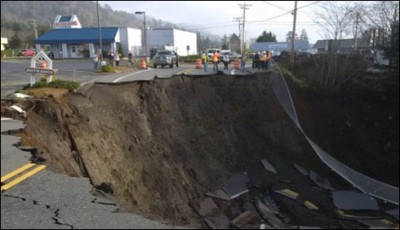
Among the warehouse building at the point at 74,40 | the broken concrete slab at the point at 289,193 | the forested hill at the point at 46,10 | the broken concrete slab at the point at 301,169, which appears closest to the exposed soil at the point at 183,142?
the broken concrete slab at the point at 289,193

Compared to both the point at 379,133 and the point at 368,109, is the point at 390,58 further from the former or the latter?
the point at 379,133

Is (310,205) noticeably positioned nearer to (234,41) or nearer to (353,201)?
(353,201)

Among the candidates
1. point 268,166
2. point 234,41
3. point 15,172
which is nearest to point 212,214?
point 15,172

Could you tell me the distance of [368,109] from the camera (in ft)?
99.5

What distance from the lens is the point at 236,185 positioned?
17109 millimetres

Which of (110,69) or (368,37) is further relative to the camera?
(368,37)

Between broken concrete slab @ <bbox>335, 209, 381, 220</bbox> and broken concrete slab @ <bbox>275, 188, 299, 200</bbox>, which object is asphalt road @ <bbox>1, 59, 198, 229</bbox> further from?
broken concrete slab @ <bbox>335, 209, 381, 220</bbox>

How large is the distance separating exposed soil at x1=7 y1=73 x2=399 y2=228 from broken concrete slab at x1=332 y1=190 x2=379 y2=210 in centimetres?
49

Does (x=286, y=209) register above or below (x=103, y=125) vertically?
below

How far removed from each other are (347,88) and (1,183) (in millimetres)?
29269

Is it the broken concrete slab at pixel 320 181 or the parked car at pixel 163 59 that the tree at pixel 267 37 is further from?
the broken concrete slab at pixel 320 181

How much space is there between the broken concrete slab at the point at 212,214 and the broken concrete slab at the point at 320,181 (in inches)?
287

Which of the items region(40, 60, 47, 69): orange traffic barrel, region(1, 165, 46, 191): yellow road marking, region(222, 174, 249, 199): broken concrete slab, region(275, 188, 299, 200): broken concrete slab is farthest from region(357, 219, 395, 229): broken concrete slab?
region(40, 60, 47, 69): orange traffic barrel

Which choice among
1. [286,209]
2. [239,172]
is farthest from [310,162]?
[286,209]
